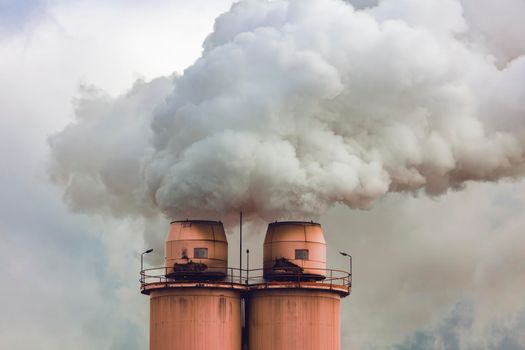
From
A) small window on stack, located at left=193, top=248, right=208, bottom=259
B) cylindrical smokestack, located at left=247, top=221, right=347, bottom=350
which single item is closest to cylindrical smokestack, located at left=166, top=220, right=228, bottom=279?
small window on stack, located at left=193, top=248, right=208, bottom=259

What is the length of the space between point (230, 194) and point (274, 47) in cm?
929

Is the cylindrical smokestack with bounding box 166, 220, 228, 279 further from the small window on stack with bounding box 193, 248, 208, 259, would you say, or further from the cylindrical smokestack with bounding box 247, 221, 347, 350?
the cylindrical smokestack with bounding box 247, 221, 347, 350

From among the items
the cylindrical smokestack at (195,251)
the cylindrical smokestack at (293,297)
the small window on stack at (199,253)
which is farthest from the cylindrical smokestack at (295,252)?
the small window on stack at (199,253)

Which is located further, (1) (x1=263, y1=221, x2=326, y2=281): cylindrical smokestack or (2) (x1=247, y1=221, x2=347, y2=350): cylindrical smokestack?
(1) (x1=263, y1=221, x2=326, y2=281): cylindrical smokestack

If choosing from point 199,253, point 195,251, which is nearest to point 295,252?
point 199,253

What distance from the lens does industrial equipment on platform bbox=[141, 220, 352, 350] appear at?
13000 centimetres

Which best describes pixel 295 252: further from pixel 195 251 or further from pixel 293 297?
pixel 195 251

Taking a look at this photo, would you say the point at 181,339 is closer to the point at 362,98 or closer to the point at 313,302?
the point at 313,302

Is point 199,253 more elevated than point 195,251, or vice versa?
point 195,251

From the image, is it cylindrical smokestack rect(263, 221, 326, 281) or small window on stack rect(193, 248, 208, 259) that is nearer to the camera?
small window on stack rect(193, 248, 208, 259)

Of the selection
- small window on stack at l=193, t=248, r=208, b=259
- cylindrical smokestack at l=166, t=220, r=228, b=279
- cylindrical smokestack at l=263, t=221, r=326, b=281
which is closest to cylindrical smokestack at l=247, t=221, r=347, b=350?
cylindrical smokestack at l=263, t=221, r=326, b=281

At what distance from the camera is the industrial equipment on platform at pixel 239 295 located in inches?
5118

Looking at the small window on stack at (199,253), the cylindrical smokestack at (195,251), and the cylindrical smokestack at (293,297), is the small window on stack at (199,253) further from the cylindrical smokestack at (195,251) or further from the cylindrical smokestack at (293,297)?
the cylindrical smokestack at (293,297)

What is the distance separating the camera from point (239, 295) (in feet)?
433
